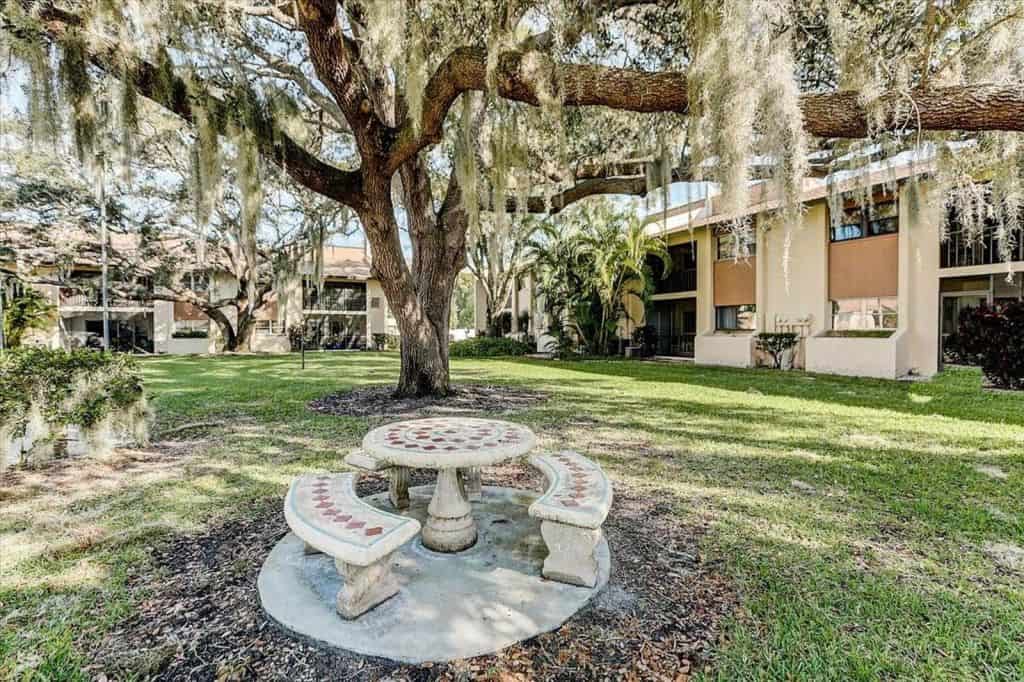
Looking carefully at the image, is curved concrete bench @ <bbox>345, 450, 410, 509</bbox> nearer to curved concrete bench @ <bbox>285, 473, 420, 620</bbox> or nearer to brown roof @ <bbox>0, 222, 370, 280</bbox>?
curved concrete bench @ <bbox>285, 473, 420, 620</bbox>

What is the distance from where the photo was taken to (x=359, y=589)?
214cm

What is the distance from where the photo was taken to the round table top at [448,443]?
2.66m

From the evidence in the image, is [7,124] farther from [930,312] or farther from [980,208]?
[930,312]

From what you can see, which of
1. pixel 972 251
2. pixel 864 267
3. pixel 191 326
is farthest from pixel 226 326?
pixel 972 251

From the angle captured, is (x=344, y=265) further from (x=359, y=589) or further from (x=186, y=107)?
(x=359, y=589)

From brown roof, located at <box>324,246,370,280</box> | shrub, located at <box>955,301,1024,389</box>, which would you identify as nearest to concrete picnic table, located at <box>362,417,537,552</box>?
shrub, located at <box>955,301,1024,389</box>

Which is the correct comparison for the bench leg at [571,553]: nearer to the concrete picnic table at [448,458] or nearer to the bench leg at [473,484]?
the concrete picnic table at [448,458]

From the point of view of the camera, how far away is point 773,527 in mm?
3184

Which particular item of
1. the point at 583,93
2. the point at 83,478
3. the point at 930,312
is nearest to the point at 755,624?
the point at 583,93

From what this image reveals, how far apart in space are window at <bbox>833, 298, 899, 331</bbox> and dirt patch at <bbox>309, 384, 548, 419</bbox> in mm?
8593

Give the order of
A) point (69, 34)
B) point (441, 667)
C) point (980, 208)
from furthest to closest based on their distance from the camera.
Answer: point (980, 208), point (69, 34), point (441, 667)

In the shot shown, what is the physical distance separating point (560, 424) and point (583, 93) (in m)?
3.88

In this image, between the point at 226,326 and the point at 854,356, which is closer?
the point at 854,356

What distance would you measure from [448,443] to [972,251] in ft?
45.4
